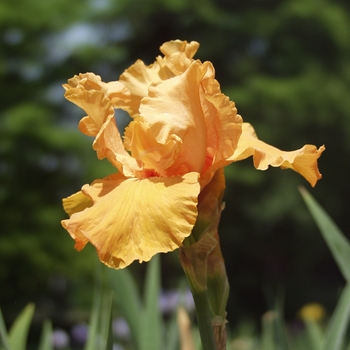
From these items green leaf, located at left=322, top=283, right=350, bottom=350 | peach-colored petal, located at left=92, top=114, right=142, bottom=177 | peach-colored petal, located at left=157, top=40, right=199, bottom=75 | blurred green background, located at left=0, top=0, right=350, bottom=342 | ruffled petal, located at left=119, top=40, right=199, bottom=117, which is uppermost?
peach-colored petal, located at left=157, top=40, right=199, bottom=75

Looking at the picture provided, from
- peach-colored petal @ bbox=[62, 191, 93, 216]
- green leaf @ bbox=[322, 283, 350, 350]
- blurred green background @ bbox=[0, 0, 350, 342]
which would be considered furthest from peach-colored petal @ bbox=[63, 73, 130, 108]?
blurred green background @ bbox=[0, 0, 350, 342]

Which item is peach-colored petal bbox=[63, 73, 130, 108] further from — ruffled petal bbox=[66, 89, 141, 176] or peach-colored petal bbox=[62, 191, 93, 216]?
peach-colored petal bbox=[62, 191, 93, 216]

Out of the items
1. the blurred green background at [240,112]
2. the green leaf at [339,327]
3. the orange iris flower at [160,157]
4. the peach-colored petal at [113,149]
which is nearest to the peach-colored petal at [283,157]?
the orange iris flower at [160,157]

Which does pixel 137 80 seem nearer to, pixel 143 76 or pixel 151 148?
pixel 143 76

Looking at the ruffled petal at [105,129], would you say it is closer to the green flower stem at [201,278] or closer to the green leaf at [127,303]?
the green flower stem at [201,278]

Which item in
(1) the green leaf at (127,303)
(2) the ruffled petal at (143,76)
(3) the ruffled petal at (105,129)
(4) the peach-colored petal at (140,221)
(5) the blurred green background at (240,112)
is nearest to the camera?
(4) the peach-colored petal at (140,221)

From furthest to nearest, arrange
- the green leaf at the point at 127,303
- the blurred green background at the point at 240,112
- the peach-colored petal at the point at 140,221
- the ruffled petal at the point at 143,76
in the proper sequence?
the blurred green background at the point at 240,112 → the green leaf at the point at 127,303 → the ruffled petal at the point at 143,76 → the peach-colored petal at the point at 140,221

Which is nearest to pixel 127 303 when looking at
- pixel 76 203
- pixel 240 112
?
pixel 76 203

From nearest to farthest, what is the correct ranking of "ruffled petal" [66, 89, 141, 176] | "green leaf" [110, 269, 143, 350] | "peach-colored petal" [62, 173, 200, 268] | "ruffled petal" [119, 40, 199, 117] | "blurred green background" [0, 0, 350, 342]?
"peach-colored petal" [62, 173, 200, 268], "ruffled petal" [66, 89, 141, 176], "ruffled petal" [119, 40, 199, 117], "green leaf" [110, 269, 143, 350], "blurred green background" [0, 0, 350, 342]
